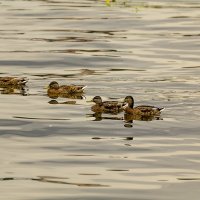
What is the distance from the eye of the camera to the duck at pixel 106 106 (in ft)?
76.7

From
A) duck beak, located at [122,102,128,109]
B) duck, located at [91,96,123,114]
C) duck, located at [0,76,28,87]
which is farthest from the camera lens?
duck, located at [0,76,28,87]

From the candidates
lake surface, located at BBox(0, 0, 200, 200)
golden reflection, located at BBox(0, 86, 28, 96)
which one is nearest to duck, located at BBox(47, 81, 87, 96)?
lake surface, located at BBox(0, 0, 200, 200)

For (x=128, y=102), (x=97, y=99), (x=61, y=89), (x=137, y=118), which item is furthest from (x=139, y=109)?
(x=61, y=89)

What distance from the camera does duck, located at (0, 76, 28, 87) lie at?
86.7 ft

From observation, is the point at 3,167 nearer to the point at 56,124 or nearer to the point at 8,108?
the point at 56,124

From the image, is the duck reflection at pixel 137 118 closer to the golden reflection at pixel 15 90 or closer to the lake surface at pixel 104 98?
the lake surface at pixel 104 98

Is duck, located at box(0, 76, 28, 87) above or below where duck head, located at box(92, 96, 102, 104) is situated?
above

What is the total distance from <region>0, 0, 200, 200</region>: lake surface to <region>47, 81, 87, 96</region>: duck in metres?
0.27

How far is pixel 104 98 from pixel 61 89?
1.42 meters

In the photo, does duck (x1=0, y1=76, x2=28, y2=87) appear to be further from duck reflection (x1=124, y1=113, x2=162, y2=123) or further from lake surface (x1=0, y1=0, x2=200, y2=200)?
duck reflection (x1=124, y1=113, x2=162, y2=123)

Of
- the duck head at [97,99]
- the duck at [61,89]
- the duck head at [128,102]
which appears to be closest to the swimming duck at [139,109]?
the duck head at [128,102]

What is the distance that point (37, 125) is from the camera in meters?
21.7

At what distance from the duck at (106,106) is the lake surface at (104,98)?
21cm

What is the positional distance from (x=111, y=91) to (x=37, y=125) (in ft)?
15.7
